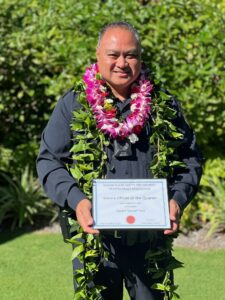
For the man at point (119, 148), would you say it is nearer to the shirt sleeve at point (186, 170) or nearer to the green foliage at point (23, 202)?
the shirt sleeve at point (186, 170)

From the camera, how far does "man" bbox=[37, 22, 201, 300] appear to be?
3.32 m

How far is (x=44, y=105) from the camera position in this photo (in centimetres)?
851

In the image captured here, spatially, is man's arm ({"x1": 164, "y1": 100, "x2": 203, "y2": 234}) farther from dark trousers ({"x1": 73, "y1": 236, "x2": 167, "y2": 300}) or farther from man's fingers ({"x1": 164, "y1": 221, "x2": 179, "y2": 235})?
dark trousers ({"x1": 73, "y1": 236, "x2": 167, "y2": 300})

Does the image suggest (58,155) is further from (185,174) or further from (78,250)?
(185,174)

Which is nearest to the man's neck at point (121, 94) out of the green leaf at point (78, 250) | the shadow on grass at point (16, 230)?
the green leaf at point (78, 250)

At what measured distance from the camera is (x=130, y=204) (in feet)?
10.4

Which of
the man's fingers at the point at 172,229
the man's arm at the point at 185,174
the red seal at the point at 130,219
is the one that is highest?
the man's arm at the point at 185,174

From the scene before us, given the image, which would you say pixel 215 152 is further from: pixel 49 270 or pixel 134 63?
pixel 134 63

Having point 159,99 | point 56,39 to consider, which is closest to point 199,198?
point 56,39

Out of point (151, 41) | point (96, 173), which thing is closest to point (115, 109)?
point (96, 173)

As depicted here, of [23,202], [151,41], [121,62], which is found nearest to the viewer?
[121,62]

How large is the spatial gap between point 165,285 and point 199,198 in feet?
14.2

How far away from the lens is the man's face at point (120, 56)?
331 centimetres

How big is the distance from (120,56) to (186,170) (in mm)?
639
